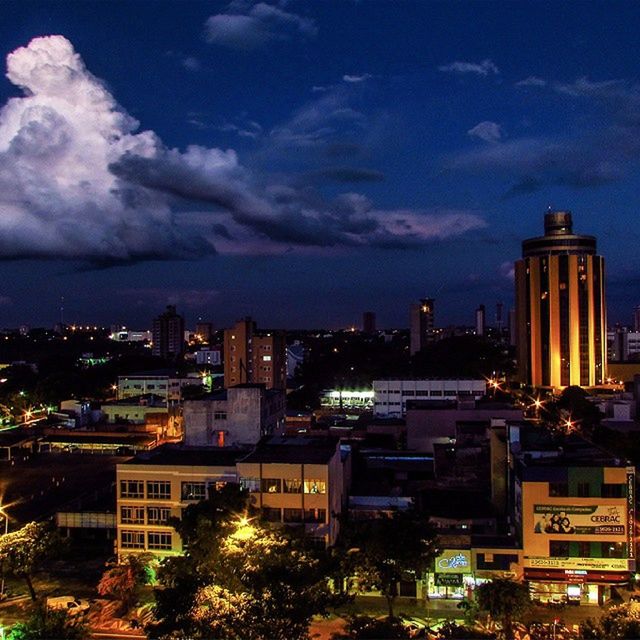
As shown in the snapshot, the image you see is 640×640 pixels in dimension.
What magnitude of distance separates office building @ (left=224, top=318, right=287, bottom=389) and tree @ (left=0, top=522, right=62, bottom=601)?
44.5 metres

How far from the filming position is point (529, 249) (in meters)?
74.2

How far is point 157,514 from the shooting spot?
78.3 feet

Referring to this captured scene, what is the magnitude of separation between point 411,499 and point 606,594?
25.5 ft

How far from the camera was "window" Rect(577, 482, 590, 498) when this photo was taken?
2100 cm

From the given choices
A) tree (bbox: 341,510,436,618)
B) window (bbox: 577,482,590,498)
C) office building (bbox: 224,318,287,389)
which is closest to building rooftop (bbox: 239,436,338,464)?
tree (bbox: 341,510,436,618)

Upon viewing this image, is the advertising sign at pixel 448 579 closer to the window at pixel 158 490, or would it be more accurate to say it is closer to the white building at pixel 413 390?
the window at pixel 158 490

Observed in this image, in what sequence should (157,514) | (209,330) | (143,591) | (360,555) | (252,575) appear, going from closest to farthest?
(252,575) < (360,555) < (143,591) < (157,514) < (209,330)

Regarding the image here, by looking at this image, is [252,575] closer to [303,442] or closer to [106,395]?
[303,442]

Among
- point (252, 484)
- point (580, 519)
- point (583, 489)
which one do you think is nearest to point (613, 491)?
point (583, 489)

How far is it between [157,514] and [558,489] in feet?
46.5

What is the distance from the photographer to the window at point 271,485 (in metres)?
22.6

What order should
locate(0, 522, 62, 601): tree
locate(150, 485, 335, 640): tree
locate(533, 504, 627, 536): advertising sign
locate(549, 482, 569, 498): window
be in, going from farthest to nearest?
1. locate(549, 482, 569, 498): window
2. locate(533, 504, 627, 536): advertising sign
3. locate(0, 522, 62, 601): tree
4. locate(150, 485, 335, 640): tree

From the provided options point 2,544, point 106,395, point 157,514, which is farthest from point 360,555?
point 106,395

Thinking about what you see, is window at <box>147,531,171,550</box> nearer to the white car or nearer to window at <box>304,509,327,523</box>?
the white car
